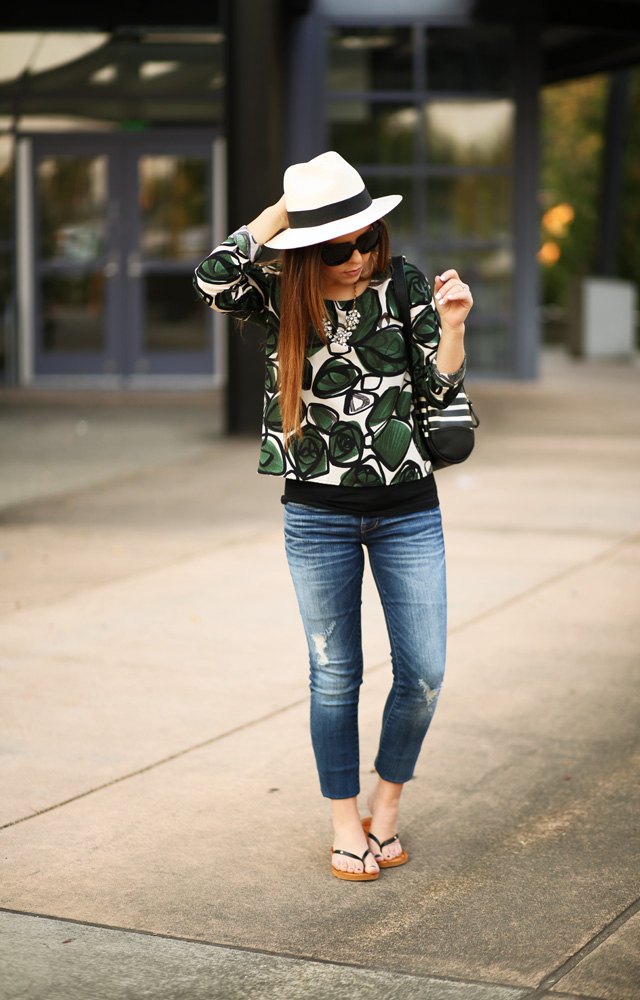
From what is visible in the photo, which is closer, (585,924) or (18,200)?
(585,924)

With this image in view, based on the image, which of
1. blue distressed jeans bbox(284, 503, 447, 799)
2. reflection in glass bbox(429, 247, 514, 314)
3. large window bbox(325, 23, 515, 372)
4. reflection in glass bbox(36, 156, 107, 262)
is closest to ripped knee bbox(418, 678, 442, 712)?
blue distressed jeans bbox(284, 503, 447, 799)

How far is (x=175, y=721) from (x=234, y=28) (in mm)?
8664

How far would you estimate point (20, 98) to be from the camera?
1753 cm

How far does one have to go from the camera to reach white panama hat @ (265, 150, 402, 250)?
3.35 m

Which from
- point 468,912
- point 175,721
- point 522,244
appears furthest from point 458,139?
point 468,912

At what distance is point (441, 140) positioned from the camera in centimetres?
1719

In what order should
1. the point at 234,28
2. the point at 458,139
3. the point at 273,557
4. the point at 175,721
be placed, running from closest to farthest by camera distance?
the point at 175,721
the point at 273,557
the point at 234,28
the point at 458,139

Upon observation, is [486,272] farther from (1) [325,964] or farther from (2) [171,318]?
(1) [325,964]

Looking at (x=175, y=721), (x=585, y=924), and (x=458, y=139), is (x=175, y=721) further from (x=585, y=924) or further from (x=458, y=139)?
(x=458, y=139)

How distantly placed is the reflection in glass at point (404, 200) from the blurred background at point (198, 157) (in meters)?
0.03

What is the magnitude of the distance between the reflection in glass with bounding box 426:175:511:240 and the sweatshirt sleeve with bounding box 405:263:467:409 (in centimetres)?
1424

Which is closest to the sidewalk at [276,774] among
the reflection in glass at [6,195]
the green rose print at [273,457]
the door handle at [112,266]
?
the green rose print at [273,457]

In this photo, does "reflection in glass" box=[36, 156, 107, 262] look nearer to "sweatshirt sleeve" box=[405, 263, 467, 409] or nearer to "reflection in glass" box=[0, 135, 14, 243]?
"reflection in glass" box=[0, 135, 14, 243]

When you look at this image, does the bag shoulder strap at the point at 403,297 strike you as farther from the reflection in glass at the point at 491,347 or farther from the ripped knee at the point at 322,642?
the reflection in glass at the point at 491,347
